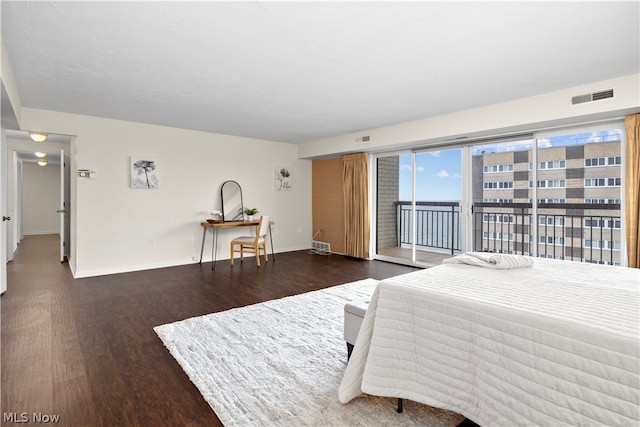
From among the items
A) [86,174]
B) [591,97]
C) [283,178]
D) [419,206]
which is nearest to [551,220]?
[591,97]

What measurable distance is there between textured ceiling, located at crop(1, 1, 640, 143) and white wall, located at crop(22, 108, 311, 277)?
0.78 metres

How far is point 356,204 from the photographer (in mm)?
6238

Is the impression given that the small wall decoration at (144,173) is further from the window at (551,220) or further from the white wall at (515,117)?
the window at (551,220)

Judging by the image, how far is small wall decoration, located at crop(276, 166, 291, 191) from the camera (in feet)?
22.6

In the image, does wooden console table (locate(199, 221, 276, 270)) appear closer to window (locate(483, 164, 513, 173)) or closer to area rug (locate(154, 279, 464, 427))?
area rug (locate(154, 279, 464, 427))

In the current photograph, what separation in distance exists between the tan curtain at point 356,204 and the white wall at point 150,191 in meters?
1.53

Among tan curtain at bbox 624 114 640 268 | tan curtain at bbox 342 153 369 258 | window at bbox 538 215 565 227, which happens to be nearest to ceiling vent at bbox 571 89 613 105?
tan curtain at bbox 624 114 640 268

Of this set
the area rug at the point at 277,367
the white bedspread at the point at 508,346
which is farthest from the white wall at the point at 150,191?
the white bedspread at the point at 508,346

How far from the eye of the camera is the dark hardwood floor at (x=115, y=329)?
1.77m

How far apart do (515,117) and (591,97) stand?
71 centimetres

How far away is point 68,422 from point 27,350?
1174 millimetres

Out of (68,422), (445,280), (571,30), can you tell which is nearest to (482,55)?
(571,30)

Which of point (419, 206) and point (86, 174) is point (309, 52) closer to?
point (86, 174)

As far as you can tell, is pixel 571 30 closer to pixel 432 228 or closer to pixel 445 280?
pixel 445 280
